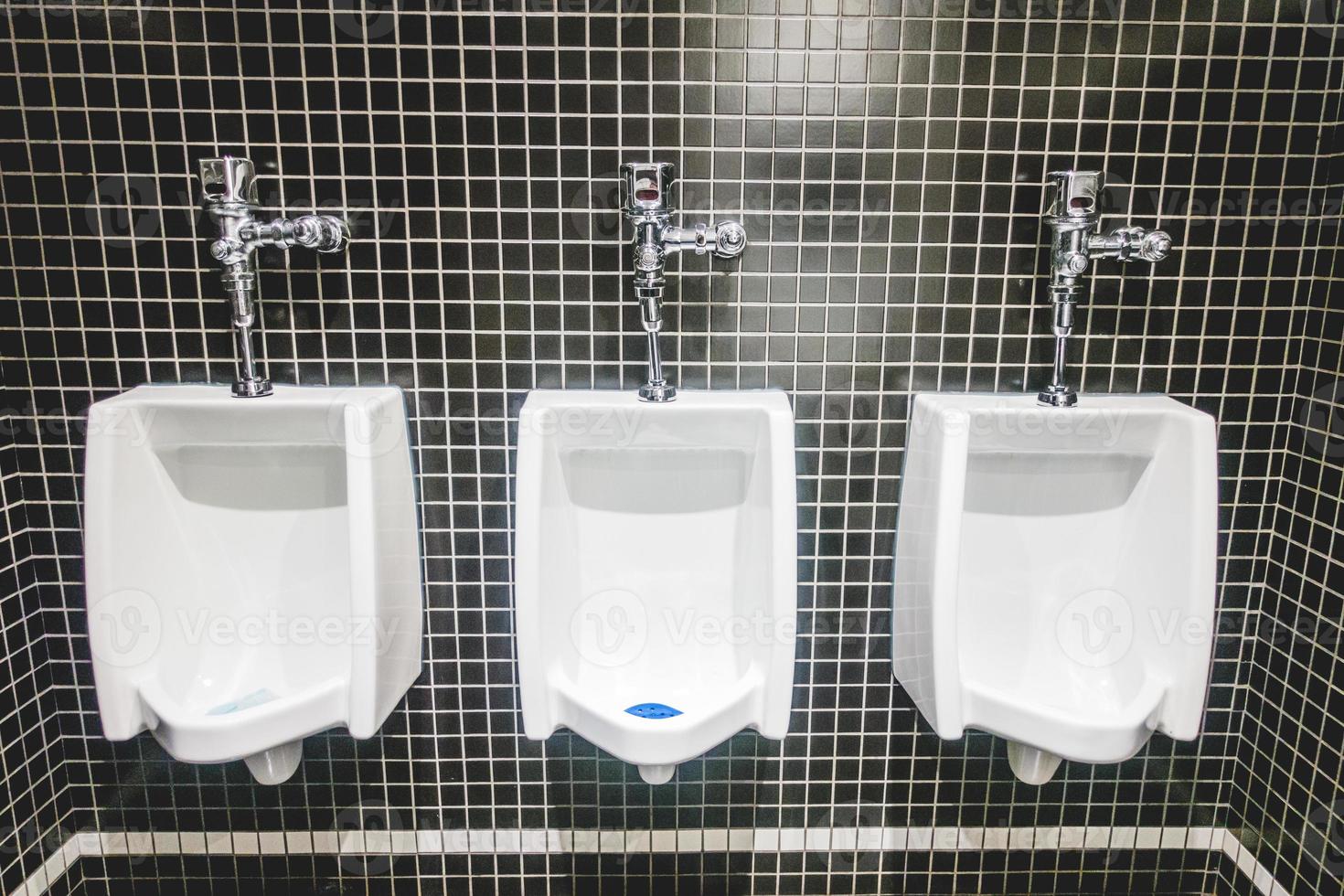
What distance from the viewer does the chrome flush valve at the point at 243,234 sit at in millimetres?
1248

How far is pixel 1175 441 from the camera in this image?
4.21ft

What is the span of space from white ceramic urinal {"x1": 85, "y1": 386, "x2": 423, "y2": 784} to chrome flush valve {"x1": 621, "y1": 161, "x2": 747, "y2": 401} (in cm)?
43

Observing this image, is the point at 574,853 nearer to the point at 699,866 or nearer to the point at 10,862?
the point at 699,866

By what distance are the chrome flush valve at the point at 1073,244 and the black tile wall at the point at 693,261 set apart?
8 cm

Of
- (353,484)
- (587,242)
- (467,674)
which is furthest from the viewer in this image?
(467,674)

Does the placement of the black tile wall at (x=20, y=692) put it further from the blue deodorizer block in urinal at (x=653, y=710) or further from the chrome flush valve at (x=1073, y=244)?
the chrome flush valve at (x=1073, y=244)

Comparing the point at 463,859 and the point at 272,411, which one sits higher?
the point at 272,411

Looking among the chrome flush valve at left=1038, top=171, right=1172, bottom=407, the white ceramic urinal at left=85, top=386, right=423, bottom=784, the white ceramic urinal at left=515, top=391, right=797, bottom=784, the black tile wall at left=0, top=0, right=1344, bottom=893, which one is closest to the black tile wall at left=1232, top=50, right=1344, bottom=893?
the black tile wall at left=0, top=0, right=1344, bottom=893

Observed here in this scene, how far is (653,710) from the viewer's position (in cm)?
130

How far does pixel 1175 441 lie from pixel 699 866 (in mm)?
1110

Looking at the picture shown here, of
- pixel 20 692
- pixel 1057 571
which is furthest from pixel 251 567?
pixel 1057 571

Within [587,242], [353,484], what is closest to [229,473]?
[353,484]

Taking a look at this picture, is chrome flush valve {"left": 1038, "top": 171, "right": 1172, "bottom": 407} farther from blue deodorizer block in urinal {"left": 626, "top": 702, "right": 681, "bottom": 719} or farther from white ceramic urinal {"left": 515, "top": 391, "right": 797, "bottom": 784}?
blue deodorizer block in urinal {"left": 626, "top": 702, "right": 681, "bottom": 719}

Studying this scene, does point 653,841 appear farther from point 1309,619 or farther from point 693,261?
point 1309,619
